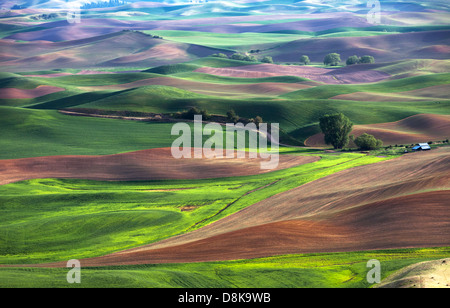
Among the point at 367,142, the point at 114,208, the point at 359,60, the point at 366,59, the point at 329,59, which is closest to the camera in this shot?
the point at 114,208

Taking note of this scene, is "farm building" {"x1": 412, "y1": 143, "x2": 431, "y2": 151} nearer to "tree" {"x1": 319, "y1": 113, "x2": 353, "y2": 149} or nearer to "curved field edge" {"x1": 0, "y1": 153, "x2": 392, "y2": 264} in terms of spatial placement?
"curved field edge" {"x1": 0, "y1": 153, "x2": 392, "y2": 264}

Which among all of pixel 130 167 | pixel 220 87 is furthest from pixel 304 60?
pixel 130 167

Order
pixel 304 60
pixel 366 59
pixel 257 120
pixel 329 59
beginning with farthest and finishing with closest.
Answer: pixel 304 60 < pixel 329 59 < pixel 366 59 < pixel 257 120

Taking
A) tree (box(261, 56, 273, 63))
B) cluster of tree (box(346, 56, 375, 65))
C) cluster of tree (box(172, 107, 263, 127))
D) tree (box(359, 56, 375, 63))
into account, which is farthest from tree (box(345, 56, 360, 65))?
cluster of tree (box(172, 107, 263, 127))

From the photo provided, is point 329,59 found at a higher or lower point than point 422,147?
higher

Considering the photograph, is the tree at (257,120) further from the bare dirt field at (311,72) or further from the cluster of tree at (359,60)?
the cluster of tree at (359,60)

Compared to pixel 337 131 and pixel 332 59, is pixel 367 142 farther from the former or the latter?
pixel 332 59
